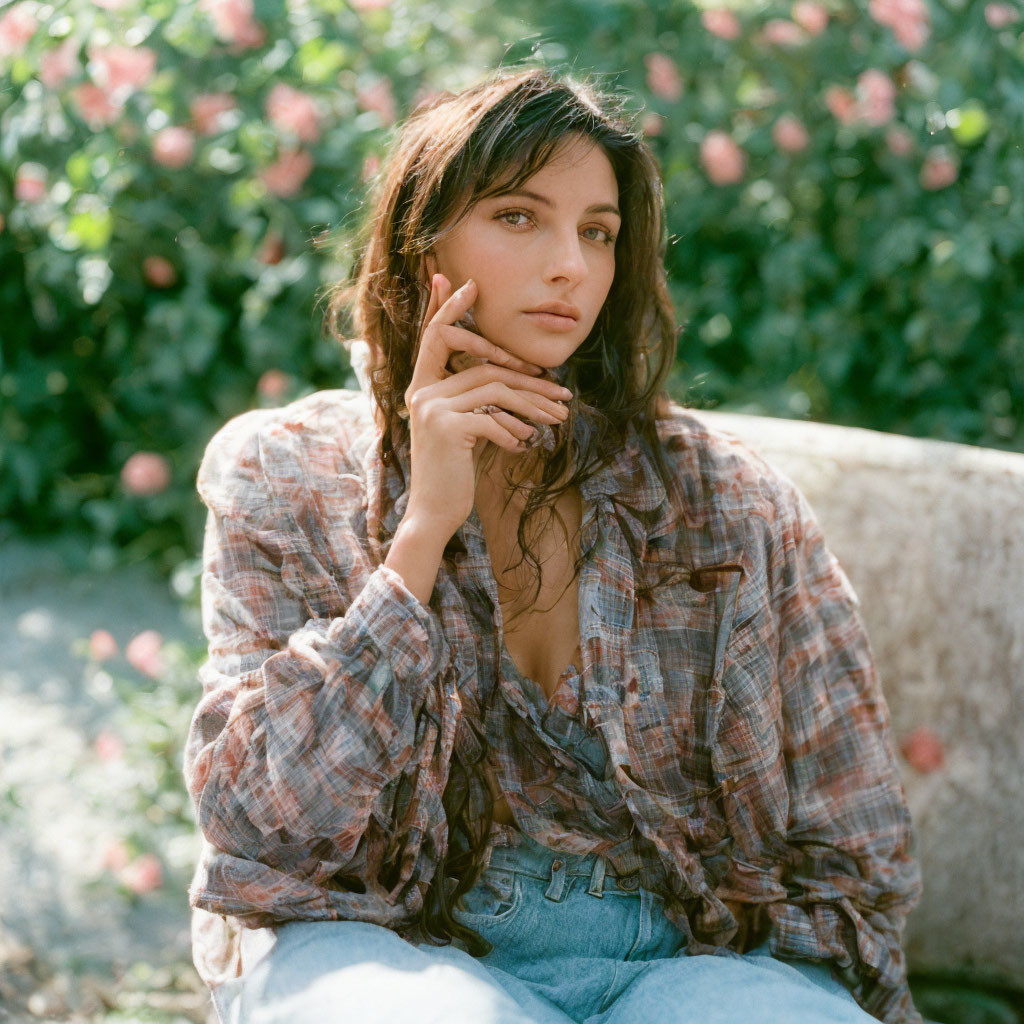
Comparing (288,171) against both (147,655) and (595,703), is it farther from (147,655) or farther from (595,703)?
(595,703)

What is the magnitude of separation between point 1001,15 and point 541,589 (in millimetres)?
1990

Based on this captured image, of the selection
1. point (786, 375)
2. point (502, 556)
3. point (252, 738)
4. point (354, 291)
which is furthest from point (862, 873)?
point (786, 375)

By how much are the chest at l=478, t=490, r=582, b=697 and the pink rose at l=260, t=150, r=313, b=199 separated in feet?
5.13

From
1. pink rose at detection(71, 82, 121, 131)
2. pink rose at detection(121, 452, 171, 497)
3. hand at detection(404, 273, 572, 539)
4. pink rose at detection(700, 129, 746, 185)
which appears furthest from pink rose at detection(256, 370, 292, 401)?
hand at detection(404, 273, 572, 539)

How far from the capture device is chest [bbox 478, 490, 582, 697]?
1896 millimetres

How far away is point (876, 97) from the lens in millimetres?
2971

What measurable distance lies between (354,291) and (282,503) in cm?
46

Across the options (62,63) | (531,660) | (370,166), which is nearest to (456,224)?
(531,660)

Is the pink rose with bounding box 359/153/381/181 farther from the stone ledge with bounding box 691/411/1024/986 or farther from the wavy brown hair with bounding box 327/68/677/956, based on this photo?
the stone ledge with bounding box 691/411/1024/986

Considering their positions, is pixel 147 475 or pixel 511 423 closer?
pixel 511 423

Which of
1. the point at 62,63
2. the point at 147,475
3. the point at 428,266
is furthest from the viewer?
the point at 147,475

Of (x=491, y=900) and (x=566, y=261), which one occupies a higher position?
(x=566, y=261)

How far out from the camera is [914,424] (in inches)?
125

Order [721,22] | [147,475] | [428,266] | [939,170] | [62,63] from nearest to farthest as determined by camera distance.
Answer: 1. [428,266]
2. [939,170]
3. [721,22]
4. [62,63]
5. [147,475]
